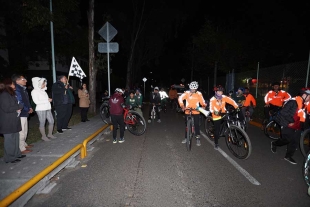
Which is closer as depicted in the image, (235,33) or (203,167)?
(203,167)

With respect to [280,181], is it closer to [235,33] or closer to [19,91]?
[19,91]

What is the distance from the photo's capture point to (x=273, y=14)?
666 inches

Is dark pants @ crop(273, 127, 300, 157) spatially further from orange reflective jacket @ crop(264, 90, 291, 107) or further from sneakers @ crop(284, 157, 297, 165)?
orange reflective jacket @ crop(264, 90, 291, 107)

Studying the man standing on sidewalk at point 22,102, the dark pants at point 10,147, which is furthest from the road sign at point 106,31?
the dark pants at point 10,147

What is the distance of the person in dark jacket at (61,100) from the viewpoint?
26.5 feet

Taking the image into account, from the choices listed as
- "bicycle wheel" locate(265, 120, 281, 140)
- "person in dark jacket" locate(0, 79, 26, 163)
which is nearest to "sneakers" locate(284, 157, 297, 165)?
"bicycle wheel" locate(265, 120, 281, 140)

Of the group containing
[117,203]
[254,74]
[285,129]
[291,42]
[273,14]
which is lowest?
[117,203]

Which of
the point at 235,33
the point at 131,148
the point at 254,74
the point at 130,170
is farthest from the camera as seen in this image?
the point at 235,33

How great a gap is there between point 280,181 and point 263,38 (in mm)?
16666

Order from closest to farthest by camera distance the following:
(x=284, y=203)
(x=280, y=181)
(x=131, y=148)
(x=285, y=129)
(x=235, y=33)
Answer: (x=284, y=203) → (x=280, y=181) → (x=285, y=129) → (x=131, y=148) → (x=235, y=33)

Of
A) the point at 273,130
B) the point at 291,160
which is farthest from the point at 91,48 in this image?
the point at 291,160

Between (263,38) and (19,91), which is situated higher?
(263,38)

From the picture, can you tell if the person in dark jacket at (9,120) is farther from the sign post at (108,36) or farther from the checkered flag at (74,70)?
the sign post at (108,36)

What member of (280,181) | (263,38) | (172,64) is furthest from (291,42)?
(172,64)
